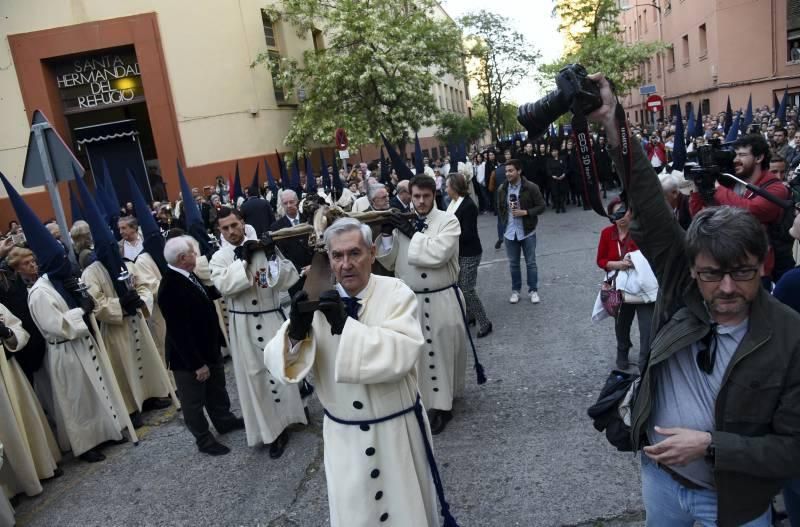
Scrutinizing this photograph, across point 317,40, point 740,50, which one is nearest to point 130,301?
point 317,40

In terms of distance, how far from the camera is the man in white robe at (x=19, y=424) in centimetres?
480

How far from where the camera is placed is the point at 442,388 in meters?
4.99

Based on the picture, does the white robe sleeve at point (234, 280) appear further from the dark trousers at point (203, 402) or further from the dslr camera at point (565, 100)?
the dslr camera at point (565, 100)

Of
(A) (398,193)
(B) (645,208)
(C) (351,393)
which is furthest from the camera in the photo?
(A) (398,193)

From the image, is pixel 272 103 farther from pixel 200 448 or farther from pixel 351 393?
pixel 351 393

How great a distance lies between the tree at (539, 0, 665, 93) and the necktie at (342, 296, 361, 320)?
28416 millimetres

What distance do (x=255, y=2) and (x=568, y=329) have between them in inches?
728

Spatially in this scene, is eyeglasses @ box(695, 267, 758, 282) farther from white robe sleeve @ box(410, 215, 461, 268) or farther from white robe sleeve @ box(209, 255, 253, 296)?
white robe sleeve @ box(209, 255, 253, 296)

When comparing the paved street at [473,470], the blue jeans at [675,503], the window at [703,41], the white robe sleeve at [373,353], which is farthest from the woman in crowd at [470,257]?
the window at [703,41]

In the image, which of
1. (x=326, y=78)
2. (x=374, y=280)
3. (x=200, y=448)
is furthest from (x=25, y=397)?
(x=326, y=78)

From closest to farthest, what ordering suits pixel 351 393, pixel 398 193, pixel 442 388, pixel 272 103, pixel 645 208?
pixel 645 208, pixel 351 393, pixel 442 388, pixel 398 193, pixel 272 103

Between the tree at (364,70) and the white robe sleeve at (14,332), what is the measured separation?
16083 millimetres

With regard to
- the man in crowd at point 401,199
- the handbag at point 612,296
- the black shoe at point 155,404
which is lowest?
the black shoe at point 155,404

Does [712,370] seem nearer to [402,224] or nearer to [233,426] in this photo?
[402,224]
